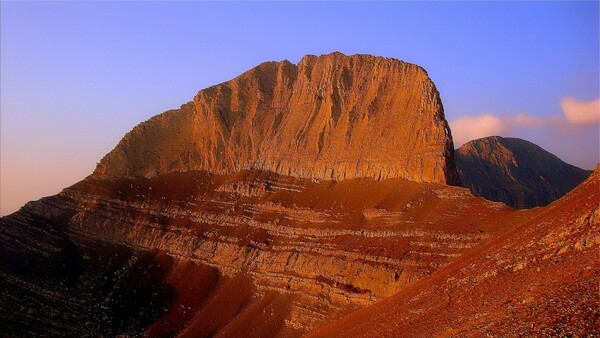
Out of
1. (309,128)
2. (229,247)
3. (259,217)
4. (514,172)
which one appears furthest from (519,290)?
(514,172)

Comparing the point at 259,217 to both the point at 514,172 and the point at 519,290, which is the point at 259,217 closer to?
the point at 519,290

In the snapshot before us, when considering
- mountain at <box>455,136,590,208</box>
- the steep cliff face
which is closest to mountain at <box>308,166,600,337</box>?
the steep cliff face

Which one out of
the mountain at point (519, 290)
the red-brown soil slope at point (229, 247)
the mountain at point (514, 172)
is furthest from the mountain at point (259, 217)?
the mountain at point (514, 172)

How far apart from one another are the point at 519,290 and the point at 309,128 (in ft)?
217

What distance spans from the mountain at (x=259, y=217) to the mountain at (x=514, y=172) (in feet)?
115

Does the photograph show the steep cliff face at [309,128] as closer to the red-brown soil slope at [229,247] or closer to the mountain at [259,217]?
the mountain at [259,217]

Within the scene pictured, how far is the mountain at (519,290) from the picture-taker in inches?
1198

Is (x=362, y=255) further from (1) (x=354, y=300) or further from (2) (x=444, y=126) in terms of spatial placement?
(2) (x=444, y=126)

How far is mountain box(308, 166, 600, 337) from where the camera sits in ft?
99.9

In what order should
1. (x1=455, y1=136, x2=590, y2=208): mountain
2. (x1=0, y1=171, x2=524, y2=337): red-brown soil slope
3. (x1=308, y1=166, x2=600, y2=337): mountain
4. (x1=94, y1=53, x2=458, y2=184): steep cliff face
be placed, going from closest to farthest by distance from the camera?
(x1=308, y1=166, x2=600, y2=337): mountain
(x1=0, y1=171, x2=524, y2=337): red-brown soil slope
(x1=94, y1=53, x2=458, y2=184): steep cliff face
(x1=455, y1=136, x2=590, y2=208): mountain

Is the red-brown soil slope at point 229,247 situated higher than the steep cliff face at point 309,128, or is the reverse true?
the steep cliff face at point 309,128

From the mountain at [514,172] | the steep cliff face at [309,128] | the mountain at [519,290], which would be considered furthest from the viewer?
the mountain at [514,172]

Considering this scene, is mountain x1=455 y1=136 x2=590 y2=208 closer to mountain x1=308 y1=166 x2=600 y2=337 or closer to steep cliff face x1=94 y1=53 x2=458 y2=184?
steep cliff face x1=94 y1=53 x2=458 y2=184

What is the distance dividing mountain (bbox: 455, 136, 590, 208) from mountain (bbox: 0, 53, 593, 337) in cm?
3505
